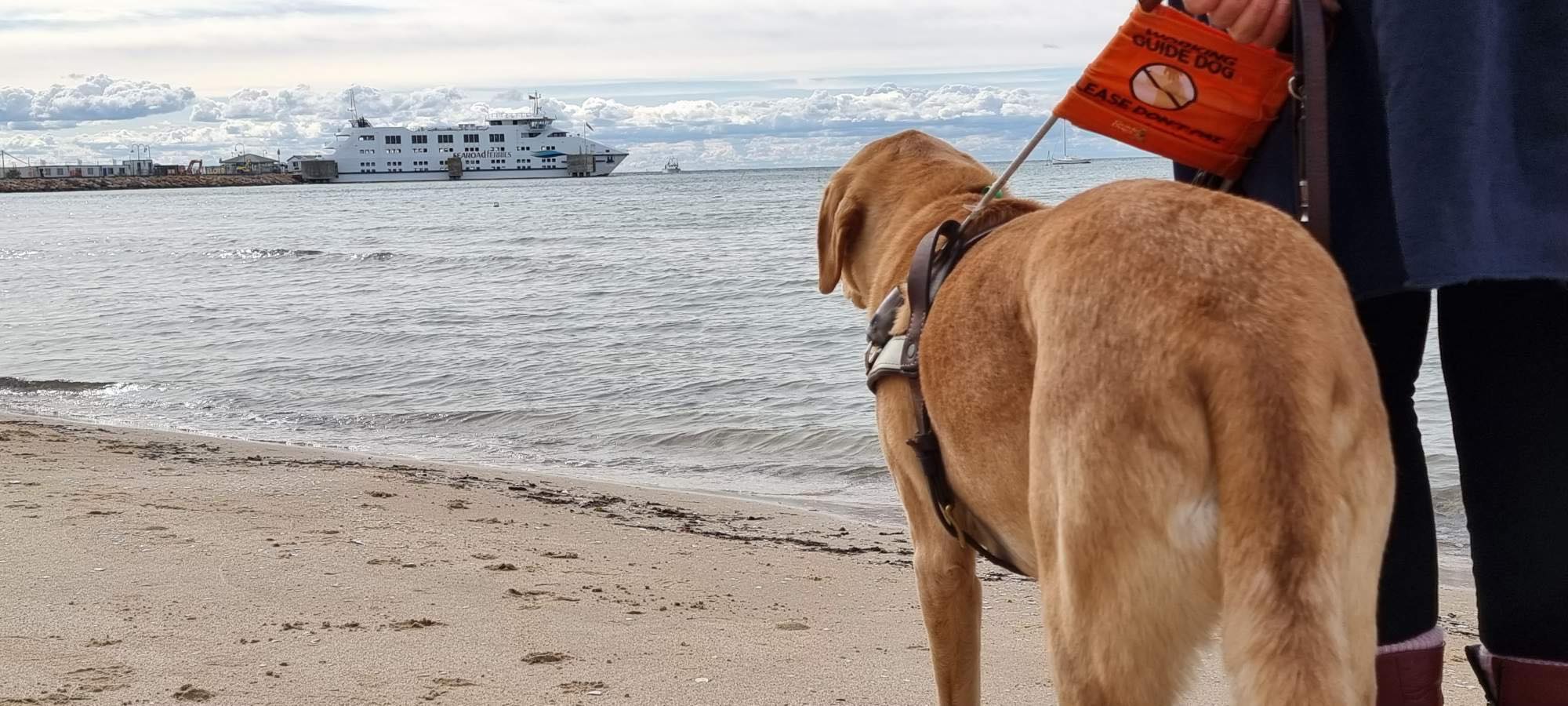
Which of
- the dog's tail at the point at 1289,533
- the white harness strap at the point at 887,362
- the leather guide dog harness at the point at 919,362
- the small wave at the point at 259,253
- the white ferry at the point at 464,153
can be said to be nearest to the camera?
the dog's tail at the point at 1289,533

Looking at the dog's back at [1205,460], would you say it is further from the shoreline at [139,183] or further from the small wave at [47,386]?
the shoreline at [139,183]

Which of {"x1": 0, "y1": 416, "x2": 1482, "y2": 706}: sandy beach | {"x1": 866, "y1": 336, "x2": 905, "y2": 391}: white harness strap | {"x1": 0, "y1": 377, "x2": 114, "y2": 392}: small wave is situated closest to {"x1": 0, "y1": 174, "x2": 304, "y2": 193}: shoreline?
{"x1": 0, "y1": 377, "x2": 114, "y2": 392}: small wave

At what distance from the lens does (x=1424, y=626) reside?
226cm

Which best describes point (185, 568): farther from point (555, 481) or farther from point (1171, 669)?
point (1171, 669)

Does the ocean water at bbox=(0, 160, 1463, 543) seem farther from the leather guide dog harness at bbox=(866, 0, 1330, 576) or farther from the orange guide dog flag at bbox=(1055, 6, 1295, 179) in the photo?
the orange guide dog flag at bbox=(1055, 6, 1295, 179)

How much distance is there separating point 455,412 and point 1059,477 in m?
9.95

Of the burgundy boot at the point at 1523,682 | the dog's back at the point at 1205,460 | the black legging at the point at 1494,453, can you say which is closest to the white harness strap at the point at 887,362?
the dog's back at the point at 1205,460

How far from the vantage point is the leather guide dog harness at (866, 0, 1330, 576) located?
2.08 metres

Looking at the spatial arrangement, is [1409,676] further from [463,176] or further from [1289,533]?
[463,176]

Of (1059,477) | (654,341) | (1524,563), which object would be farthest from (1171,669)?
(654,341)

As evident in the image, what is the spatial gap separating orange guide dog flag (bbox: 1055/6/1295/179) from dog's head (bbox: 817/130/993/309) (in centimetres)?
98

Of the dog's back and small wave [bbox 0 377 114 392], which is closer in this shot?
the dog's back

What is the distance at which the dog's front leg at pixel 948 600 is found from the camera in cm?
271

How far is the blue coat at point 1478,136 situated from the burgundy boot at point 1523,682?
674 millimetres
